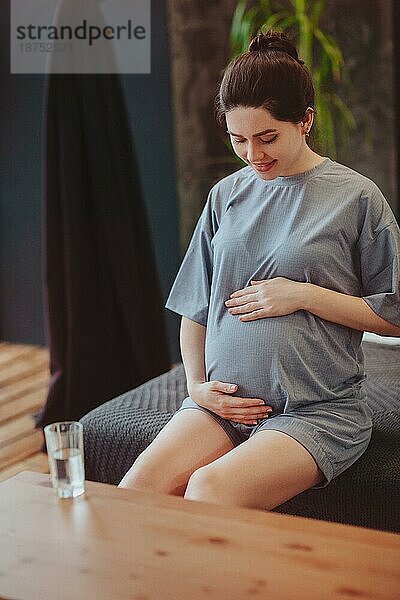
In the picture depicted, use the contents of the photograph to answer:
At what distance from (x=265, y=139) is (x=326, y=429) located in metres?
0.63

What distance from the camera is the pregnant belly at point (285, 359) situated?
81.7 inches

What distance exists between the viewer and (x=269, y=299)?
6.86ft

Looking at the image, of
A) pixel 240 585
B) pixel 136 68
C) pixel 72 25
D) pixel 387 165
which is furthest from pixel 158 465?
pixel 136 68

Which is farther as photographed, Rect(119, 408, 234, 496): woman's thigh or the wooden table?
Rect(119, 408, 234, 496): woman's thigh

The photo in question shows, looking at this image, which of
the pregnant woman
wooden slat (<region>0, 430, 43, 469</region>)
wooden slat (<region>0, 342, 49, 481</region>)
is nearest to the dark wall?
wooden slat (<region>0, 342, 49, 481</region>)

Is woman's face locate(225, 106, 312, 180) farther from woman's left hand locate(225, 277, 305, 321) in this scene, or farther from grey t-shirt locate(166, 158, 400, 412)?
woman's left hand locate(225, 277, 305, 321)

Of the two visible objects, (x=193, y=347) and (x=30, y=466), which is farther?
(x=30, y=466)

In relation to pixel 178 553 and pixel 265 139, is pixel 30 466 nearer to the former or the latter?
pixel 265 139

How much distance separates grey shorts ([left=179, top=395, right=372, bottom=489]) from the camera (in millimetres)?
2014

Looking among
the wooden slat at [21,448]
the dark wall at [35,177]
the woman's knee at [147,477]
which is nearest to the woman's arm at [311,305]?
the woman's knee at [147,477]

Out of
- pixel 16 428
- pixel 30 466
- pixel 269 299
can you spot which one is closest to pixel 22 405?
pixel 16 428

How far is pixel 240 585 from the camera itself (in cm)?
145

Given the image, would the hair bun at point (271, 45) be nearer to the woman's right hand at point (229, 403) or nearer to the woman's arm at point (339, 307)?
the woman's arm at point (339, 307)

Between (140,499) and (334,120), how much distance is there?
2.55 m
